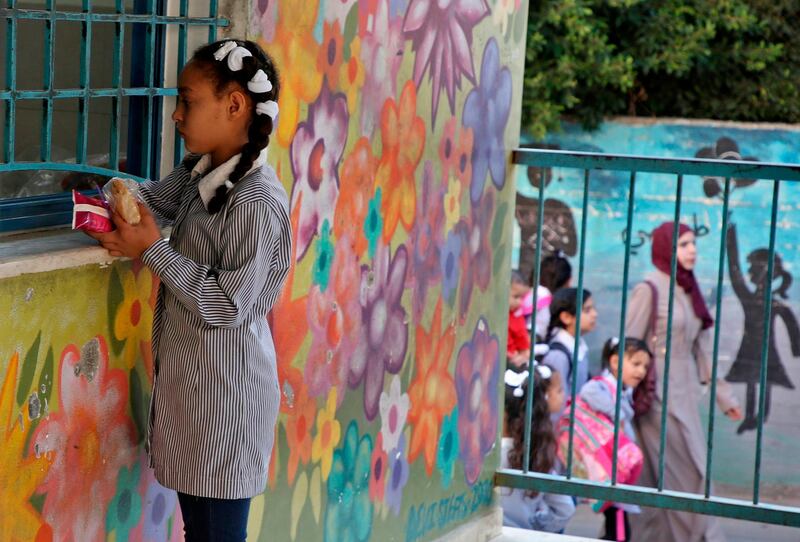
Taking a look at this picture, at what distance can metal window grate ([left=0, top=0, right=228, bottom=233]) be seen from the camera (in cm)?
256

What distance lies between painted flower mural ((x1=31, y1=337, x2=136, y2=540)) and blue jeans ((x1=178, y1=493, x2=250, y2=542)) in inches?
8.5

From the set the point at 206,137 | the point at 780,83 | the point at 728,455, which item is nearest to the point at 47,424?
the point at 206,137

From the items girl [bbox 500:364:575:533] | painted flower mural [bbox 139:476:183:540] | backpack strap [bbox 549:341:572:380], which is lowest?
girl [bbox 500:364:575:533]

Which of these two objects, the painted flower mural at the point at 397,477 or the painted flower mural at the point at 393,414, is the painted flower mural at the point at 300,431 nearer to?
the painted flower mural at the point at 393,414

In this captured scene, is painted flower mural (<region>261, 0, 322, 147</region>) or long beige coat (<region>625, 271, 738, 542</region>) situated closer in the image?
painted flower mural (<region>261, 0, 322, 147</region>)

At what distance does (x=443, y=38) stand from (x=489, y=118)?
57 centimetres

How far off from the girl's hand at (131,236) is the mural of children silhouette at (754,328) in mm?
8387

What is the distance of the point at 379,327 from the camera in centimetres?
411

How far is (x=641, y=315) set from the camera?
7.01m

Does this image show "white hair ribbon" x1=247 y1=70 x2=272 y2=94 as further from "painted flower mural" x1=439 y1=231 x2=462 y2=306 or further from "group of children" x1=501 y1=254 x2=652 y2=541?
"group of children" x1=501 y1=254 x2=652 y2=541

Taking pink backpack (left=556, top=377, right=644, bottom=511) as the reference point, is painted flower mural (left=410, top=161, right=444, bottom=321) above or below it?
above

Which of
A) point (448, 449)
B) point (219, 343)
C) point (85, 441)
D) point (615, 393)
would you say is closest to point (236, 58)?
point (219, 343)

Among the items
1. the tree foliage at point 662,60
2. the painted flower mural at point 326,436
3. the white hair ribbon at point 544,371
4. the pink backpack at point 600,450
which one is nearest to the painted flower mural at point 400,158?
the painted flower mural at point 326,436

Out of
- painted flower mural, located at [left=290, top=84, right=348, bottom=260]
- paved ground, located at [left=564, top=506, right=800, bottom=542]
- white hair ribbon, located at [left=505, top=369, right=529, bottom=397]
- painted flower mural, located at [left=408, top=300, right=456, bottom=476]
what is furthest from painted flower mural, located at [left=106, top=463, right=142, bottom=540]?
paved ground, located at [left=564, top=506, right=800, bottom=542]
